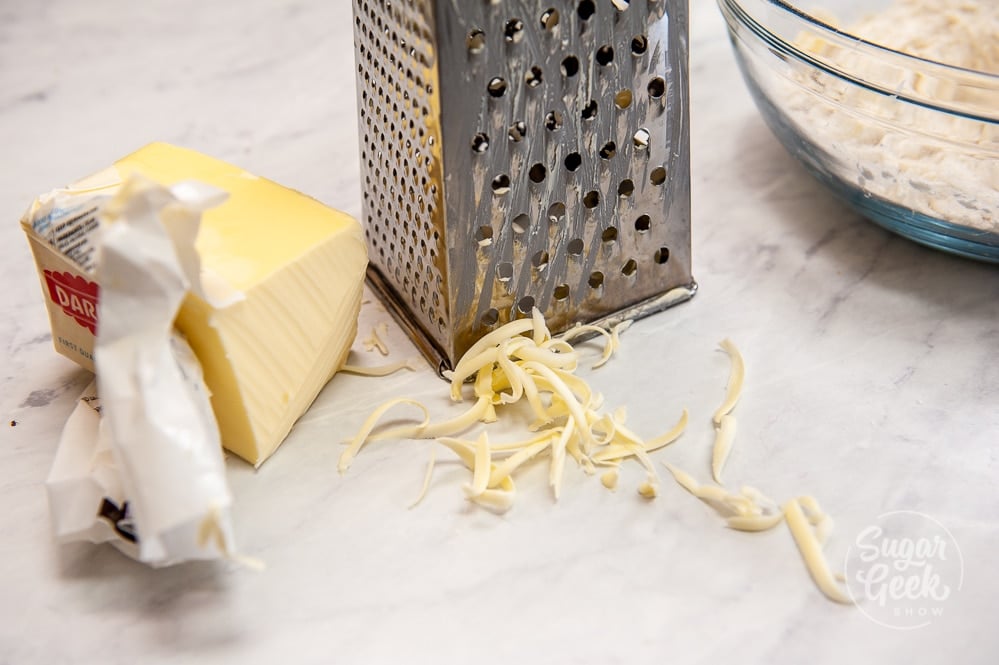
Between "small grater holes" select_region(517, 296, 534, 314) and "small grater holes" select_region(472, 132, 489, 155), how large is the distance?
5.5 inches

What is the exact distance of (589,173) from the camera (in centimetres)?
83

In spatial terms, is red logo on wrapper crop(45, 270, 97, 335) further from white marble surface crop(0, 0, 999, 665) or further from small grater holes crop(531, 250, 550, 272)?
small grater holes crop(531, 250, 550, 272)

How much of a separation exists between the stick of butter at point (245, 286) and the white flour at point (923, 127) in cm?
44

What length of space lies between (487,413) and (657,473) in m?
0.14

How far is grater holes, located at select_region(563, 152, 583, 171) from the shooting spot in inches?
32.2

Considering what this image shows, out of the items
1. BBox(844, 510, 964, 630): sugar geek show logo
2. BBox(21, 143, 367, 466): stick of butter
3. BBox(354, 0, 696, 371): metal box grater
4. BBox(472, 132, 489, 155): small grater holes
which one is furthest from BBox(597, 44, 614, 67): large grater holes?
BBox(844, 510, 964, 630): sugar geek show logo

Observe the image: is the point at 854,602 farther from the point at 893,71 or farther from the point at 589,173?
the point at 893,71

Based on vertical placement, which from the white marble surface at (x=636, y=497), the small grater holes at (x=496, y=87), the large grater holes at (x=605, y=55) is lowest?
the white marble surface at (x=636, y=497)

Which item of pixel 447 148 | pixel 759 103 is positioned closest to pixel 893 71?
pixel 759 103

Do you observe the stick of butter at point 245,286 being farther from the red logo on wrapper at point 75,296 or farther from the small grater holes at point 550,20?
the small grater holes at point 550,20

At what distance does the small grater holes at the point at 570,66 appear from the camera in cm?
78

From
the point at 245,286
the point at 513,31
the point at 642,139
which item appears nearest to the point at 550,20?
the point at 513,31

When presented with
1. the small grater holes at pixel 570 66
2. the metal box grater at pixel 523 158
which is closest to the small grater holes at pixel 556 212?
the metal box grater at pixel 523 158

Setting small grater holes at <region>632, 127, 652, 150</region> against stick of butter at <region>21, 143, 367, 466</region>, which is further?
small grater holes at <region>632, 127, 652, 150</region>
